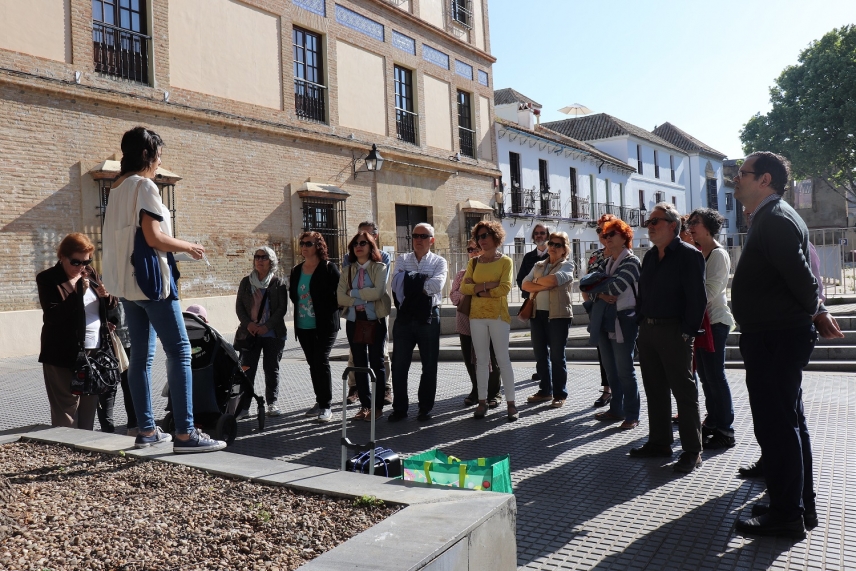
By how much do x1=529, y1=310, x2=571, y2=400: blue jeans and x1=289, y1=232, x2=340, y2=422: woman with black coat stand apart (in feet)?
7.17

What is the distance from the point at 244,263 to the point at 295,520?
1390 cm

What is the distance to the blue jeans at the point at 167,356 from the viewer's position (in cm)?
412

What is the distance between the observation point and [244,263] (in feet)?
53.5

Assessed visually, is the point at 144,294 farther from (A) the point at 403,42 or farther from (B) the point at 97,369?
(A) the point at 403,42

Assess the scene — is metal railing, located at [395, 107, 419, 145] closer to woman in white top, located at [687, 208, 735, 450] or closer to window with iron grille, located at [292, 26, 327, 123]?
window with iron grille, located at [292, 26, 327, 123]

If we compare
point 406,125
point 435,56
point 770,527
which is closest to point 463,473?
point 770,527

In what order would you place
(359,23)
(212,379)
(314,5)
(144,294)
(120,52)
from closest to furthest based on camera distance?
1. (144,294)
2. (212,379)
3. (120,52)
4. (314,5)
5. (359,23)

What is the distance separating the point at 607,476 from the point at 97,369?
365 cm

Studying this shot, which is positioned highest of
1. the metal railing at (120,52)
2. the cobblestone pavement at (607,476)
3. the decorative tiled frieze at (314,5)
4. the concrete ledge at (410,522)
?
the decorative tiled frieze at (314,5)

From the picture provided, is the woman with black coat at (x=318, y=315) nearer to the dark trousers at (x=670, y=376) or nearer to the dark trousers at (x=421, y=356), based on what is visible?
the dark trousers at (x=421, y=356)

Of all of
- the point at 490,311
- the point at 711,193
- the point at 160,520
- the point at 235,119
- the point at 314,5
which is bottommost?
the point at 160,520

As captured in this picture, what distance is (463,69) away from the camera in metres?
24.3

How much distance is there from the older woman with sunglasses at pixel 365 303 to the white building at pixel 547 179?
58.6 feet

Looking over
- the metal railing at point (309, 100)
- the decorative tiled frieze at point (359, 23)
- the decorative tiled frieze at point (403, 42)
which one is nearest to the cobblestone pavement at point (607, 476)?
the metal railing at point (309, 100)
